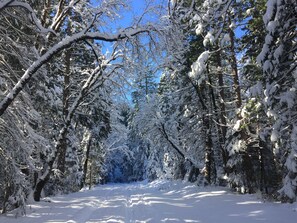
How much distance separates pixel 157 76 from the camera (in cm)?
1842

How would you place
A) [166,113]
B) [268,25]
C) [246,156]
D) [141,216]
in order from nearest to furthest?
[268,25] < [141,216] < [246,156] < [166,113]

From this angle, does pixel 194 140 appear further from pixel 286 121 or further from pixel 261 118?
pixel 286 121

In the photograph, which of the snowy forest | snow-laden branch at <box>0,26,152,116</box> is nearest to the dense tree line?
the snowy forest

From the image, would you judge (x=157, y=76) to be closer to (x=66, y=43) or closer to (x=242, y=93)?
(x=242, y=93)

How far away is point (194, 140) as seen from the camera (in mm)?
26906

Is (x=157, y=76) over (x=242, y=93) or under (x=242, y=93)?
over

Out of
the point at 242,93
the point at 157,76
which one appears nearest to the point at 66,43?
the point at 157,76

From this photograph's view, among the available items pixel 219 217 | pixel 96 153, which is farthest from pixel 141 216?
pixel 96 153

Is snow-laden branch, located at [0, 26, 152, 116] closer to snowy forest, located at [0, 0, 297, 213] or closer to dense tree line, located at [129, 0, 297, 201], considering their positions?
snowy forest, located at [0, 0, 297, 213]

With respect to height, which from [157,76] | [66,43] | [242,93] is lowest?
[66,43]

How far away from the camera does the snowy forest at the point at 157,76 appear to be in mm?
8617

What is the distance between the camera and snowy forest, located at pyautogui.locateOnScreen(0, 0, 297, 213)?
8.62 m

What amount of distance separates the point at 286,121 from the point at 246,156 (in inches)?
235

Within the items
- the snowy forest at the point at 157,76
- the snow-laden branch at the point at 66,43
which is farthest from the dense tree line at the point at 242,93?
the snow-laden branch at the point at 66,43
